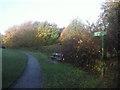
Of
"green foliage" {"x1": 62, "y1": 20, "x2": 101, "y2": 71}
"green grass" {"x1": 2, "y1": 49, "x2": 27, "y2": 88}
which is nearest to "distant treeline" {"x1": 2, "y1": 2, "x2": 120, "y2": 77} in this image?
"green foliage" {"x1": 62, "y1": 20, "x2": 101, "y2": 71}

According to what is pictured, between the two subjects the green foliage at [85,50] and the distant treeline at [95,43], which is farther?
the green foliage at [85,50]

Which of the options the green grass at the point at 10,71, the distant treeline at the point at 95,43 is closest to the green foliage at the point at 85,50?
the distant treeline at the point at 95,43

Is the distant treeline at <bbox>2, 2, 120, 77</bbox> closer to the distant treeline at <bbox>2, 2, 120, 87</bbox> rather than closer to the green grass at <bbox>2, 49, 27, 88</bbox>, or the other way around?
the distant treeline at <bbox>2, 2, 120, 87</bbox>

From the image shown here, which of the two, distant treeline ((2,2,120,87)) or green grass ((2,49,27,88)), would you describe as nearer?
green grass ((2,49,27,88))

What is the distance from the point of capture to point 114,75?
5.59 metres

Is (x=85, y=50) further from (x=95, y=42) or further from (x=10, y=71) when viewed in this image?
(x=10, y=71)

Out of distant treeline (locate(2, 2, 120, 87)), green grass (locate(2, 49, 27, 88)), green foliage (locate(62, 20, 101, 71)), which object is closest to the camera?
green grass (locate(2, 49, 27, 88))

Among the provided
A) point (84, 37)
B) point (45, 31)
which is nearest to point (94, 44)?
point (84, 37)

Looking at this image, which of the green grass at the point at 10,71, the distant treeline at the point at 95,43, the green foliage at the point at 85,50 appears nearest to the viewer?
the green grass at the point at 10,71

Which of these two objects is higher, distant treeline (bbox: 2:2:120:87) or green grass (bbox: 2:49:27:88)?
distant treeline (bbox: 2:2:120:87)

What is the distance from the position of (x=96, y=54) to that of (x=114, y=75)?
3794 millimetres

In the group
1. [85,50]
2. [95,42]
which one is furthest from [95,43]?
[85,50]

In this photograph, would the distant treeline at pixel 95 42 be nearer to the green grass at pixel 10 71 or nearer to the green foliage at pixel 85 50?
the green foliage at pixel 85 50

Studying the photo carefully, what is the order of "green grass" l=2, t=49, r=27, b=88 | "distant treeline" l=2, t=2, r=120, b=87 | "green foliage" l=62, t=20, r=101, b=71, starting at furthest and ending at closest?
"green foliage" l=62, t=20, r=101, b=71 → "distant treeline" l=2, t=2, r=120, b=87 → "green grass" l=2, t=49, r=27, b=88
